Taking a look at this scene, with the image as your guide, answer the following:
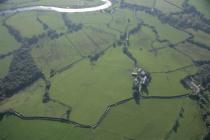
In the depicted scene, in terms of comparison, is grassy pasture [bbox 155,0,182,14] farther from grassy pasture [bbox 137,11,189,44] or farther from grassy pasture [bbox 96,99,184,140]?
grassy pasture [bbox 96,99,184,140]

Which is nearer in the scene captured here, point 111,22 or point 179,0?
point 111,22

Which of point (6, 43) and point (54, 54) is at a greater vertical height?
point (6, 43)

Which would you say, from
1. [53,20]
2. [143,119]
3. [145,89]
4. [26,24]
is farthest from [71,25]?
[143,119]

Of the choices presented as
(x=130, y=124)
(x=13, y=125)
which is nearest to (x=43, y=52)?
(x=13, y=125)

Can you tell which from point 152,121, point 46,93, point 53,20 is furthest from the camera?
point 53,20

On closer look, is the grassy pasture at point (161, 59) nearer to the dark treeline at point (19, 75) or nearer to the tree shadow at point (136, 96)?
the tree shadow at point (136, 96)

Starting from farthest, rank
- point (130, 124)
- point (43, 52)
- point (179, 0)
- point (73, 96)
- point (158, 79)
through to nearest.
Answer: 1. point (179, 0)
2. point (43, 52)
3. point (158, 79)
4. point (73, 96)
5. point (130, 124)

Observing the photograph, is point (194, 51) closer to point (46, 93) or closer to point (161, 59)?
point (161, 59)

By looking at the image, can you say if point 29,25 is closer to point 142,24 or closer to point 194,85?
point 142,24
